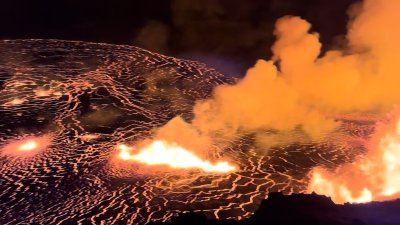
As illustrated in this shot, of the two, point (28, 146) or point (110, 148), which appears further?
A: point (28, 146)

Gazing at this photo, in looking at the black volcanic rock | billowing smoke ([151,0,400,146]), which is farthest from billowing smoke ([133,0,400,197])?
the black volcanic rock

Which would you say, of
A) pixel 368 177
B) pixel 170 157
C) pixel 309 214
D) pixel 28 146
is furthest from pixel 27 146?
pixel 309 214

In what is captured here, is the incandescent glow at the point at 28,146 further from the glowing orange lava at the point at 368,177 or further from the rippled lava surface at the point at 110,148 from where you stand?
the glowing orange lava at the point at 368,177

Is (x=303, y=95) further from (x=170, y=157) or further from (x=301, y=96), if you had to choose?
(x=170, y=157)

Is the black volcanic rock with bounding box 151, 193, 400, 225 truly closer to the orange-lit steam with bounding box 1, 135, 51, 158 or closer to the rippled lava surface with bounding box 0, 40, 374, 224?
the rippled lava surface with bounding box 0, 40, 374, 224

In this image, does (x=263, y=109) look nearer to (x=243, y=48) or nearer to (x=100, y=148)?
(x=100, y=148)

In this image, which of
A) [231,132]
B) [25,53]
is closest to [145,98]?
[231,132]
